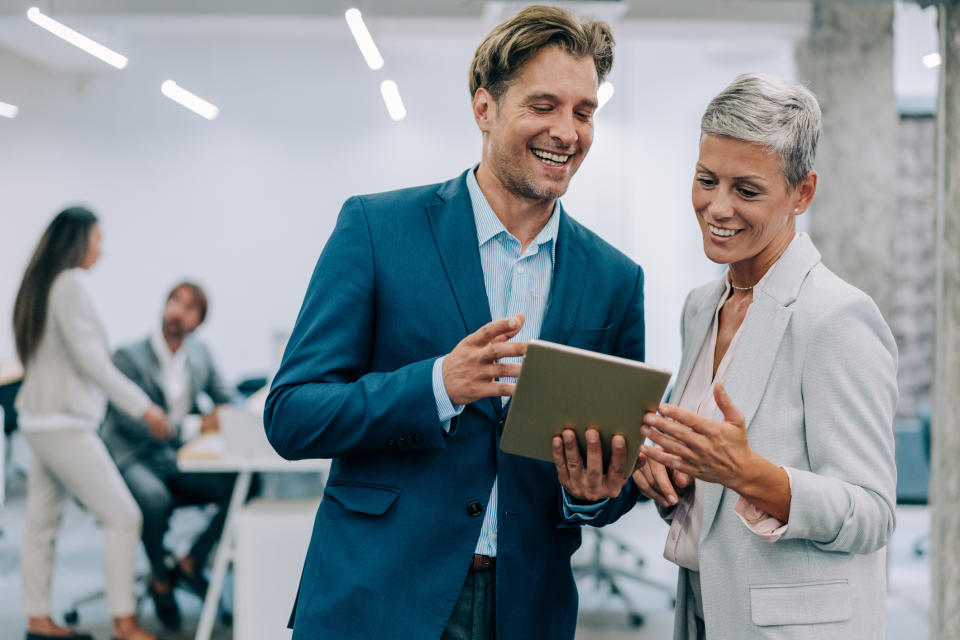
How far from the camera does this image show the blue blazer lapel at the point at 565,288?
1.56 metres

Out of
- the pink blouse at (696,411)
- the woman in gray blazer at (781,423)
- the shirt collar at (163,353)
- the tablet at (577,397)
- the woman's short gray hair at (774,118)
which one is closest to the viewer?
the tablet at (577,397)

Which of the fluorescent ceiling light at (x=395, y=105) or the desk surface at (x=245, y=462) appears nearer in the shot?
the desk surface at (x=245, y=462)

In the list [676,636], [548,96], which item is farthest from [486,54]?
[676,636]

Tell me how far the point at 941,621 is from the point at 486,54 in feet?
7.63

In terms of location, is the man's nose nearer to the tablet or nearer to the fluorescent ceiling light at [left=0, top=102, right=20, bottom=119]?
the tablet

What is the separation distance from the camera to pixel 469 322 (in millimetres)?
1500

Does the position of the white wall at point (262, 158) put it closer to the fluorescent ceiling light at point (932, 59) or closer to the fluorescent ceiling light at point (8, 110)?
the fluorescent ceiling light at point (8, 110)

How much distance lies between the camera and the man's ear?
1.63 meters

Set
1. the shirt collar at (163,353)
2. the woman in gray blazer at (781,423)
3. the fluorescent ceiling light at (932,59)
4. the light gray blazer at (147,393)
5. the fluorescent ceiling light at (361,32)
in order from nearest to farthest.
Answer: the woman in gray blazer at (781,423), the fluorescent ceiling light at (932,59), the fluorescent ceiling light at (361,32), the light gray blazer at (147,393), the shirt collar at (163,353)

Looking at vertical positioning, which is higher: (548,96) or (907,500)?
(548,96)

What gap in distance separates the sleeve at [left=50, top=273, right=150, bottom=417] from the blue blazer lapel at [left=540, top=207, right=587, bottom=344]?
2.83 m

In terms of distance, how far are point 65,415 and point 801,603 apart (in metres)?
3.36

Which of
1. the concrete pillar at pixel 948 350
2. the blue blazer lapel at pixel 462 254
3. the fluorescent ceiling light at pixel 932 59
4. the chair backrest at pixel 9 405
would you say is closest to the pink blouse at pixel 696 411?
the blue blazer lapel at pixel 462 254

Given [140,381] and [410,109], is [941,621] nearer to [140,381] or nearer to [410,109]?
[140,381]
